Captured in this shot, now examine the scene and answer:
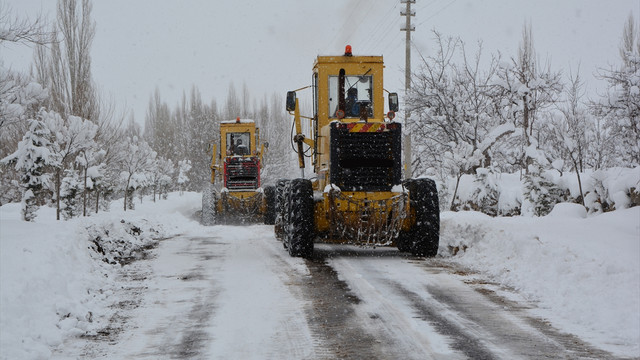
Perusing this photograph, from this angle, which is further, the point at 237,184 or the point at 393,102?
the point at 237,184

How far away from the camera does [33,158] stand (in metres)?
18.5

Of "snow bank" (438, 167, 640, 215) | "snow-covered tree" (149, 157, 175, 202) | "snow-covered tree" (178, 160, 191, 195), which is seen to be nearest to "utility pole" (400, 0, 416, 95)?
"snow bank" (438, 167, 640, 215)

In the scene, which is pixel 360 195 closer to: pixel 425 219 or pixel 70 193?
pixel 425 219

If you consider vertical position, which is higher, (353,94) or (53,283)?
(353,94)

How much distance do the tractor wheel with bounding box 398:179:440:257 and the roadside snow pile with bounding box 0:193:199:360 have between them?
4.99 metres

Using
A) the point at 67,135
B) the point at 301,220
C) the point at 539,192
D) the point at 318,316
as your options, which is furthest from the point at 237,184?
the point at 318,316

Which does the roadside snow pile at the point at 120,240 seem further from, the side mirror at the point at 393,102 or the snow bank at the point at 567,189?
the snow bank at the point at 567,189

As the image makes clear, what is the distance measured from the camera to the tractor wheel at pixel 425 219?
35.1ft

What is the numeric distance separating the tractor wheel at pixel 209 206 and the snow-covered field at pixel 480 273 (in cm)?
923

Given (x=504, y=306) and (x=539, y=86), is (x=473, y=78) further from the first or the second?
(x=504, y=306)

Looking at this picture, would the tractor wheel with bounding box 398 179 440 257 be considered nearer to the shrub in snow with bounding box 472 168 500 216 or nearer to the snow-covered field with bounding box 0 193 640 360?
the snow-covered field with bounding box 0 193 640 360

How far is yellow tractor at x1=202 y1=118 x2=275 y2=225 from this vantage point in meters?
22.1

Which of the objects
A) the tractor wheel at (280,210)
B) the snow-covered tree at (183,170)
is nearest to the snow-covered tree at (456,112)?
the tractor wheel at (280,210)

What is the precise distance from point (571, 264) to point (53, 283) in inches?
234
